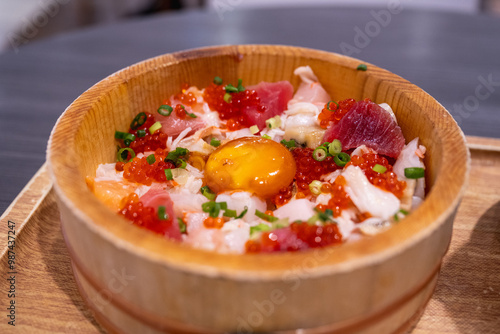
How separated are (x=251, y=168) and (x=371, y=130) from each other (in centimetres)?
47

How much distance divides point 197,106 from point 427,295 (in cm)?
118

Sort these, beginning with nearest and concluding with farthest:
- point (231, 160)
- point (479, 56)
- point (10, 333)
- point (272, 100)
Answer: point (10, 333) < point (231, 160) < point (272, 100) < point (479, 56)

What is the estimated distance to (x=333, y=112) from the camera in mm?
1909

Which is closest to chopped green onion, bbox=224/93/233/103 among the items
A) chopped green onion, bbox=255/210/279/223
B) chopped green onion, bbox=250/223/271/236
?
chopped green onion, bbox=255/210/279/223

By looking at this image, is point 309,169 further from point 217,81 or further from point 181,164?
point 217,81

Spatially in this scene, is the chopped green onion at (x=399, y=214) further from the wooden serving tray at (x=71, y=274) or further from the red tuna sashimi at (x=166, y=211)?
the red tuna sashimi at (x=166, y=211)

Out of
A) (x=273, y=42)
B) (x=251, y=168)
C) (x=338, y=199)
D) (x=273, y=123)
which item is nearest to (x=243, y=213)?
(x=251, y=168)

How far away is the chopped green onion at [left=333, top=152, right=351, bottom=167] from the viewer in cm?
175

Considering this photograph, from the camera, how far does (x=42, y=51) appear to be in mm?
3535

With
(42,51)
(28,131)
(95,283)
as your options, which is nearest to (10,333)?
(95,283)

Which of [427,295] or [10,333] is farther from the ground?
[427,295]

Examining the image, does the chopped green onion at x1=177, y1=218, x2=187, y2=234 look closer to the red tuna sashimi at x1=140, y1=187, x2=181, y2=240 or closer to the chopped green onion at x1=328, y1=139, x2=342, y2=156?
the red tuna sashimi at x1=140, y1=187, x2=181, y2=240

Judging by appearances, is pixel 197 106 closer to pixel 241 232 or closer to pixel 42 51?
pixel 241 232

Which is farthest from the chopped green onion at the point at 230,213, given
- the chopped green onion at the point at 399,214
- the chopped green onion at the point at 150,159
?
the chopped green onion at the point at 399,214
